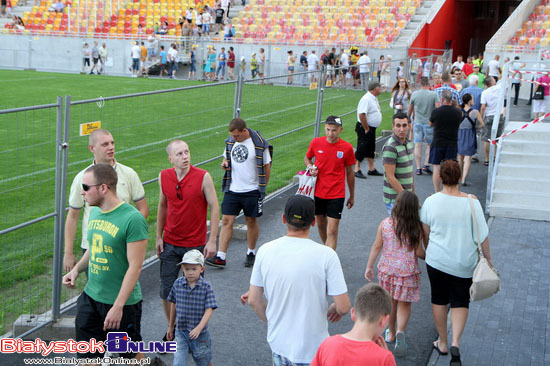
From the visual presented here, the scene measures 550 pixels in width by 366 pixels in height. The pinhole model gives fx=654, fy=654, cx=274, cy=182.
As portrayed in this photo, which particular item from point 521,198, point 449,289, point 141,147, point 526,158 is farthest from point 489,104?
point 449,289

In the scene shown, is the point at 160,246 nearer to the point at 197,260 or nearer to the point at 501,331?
the point at 197,260

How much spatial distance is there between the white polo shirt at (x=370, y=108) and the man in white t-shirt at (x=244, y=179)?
16.6 ft

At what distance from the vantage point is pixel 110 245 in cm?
468

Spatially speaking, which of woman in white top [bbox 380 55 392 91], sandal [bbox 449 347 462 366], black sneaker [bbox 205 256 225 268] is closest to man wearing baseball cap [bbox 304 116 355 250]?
black sneaker [bbox 205 256 225 268]

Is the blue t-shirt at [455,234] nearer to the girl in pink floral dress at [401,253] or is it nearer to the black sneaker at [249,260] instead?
the girl in pink floral dress at [401,253]

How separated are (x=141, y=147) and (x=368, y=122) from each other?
450 centimetres

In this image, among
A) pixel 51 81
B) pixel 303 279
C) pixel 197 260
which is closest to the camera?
pixel 303 279

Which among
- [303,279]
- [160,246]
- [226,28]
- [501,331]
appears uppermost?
[226,28]

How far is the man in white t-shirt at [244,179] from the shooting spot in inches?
309

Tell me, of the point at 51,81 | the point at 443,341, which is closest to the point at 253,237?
the point at 443,341

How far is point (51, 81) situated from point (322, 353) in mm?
29469

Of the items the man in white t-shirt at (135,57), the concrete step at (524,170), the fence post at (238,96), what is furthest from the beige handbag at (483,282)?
the man in white t-shirt at (135,57)

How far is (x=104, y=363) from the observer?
530cm

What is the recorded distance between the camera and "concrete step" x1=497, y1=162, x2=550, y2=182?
11.9 m
